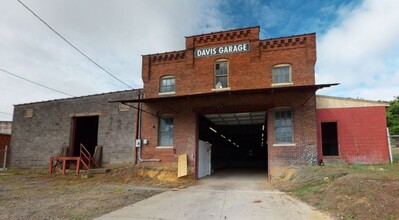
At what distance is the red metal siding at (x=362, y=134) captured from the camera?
15.3 metres

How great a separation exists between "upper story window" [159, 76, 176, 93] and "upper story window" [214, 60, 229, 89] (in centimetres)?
270

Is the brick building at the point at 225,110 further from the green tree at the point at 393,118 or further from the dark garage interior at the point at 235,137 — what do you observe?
the green tree at the point at 393,118

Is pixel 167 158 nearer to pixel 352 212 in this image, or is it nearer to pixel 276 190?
pixel 276 190

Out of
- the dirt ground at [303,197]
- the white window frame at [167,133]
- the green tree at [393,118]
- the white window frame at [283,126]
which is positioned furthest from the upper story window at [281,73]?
the green tree at [393,118]

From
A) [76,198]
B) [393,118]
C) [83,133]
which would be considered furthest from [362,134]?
[393,118]

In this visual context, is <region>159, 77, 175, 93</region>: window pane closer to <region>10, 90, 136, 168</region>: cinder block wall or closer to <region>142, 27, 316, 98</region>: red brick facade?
<region>142, 27, 316, 98</region>: red brick facade

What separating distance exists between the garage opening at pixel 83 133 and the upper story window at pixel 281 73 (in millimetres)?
12968

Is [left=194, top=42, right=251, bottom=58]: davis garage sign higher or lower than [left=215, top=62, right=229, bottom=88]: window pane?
higher

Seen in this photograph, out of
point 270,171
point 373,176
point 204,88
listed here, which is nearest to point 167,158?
point 204,88

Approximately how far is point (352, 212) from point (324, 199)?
178cm

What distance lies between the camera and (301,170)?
14.0 meters

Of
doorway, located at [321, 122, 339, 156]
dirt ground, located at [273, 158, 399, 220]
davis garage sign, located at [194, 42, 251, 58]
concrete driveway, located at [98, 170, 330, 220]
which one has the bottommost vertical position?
concrete driveway, located at [98, 170, 330, 220]

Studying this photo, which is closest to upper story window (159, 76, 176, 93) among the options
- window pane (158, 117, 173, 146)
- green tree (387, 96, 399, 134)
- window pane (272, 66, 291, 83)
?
window pane (158, 117, 173, 146)

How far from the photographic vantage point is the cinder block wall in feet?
60.5
